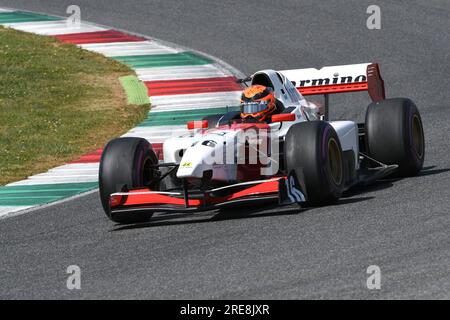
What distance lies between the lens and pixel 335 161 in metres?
11.5

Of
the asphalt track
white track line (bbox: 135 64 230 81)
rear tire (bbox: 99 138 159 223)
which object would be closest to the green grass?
white track line (bbox: 135 64 230 81)

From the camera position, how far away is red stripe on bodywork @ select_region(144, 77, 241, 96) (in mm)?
18938

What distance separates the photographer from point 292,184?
35.4 ft

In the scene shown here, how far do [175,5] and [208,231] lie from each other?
14643mm

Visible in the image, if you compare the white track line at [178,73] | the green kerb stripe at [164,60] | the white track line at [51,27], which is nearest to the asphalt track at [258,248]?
the white track line at [178,73]

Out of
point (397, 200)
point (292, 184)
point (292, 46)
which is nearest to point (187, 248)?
point (292, 184)

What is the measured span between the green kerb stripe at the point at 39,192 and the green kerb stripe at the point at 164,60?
7.01 metres

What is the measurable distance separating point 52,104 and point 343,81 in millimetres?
7142

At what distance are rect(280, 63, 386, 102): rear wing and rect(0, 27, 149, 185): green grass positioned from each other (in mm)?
3614

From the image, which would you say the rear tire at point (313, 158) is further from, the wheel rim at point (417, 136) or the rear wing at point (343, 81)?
the rear wing at point (343, 81)

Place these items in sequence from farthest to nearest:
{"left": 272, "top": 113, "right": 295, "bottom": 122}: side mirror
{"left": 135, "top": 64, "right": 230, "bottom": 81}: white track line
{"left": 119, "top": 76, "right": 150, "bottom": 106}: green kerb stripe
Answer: {"left": 135, "top": 64, "right": 230, "bottom": 81}: white track line < {"left": 119, "top": 76, "right": 150, "bottom": 106}: green kerb stripe < {"left": 272, "top": 113, "right": 295, "bottom": 122}: side mirror

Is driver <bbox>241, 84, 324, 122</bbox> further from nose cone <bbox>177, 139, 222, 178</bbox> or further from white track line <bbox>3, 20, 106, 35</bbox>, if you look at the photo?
white track line <bbox>3, 20, 106, 35</bbox>

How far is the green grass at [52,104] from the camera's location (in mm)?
16078
